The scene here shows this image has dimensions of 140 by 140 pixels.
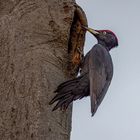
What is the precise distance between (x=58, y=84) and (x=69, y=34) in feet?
1.61

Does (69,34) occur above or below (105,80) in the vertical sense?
above

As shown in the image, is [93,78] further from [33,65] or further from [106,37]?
[106,37]

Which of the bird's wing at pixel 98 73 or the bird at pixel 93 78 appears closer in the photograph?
the bird at pixel 93 78

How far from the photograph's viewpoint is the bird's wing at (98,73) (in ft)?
9.57

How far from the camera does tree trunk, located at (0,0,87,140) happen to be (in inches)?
91.2

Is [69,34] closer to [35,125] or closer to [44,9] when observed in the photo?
[44,9]

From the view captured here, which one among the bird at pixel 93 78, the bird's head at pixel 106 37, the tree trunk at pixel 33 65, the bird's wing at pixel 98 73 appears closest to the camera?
the tree trunk at pixel 33 65

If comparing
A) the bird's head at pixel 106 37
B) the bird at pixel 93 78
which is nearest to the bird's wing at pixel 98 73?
the bird at pixel 93 78

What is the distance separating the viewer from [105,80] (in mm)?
3342

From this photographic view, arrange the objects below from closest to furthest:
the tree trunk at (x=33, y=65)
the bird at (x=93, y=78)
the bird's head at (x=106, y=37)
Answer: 1. the tree trunk at (x=33, y=65)
2. the bird at (x=93, y=78)
3. the bird's head at (x=106, y=37)

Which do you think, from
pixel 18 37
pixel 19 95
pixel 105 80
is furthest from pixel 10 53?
pixel 105 80

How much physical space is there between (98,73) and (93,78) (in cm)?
16

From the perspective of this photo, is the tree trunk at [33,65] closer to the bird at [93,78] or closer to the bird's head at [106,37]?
the bird at [93,78]

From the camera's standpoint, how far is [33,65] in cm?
256
